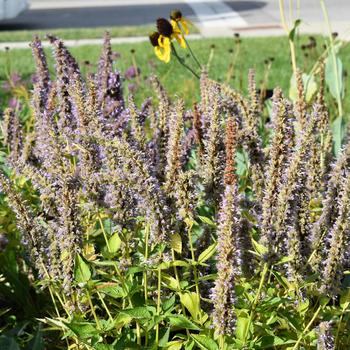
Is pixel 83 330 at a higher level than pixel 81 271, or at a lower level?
lower

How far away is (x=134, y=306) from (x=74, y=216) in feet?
1.03

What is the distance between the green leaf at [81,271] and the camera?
7.22 feet

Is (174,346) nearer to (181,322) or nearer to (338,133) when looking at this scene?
(181,322)

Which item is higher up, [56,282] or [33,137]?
[33,137]

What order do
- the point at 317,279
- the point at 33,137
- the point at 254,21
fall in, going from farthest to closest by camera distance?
the point at 254,21, the point at 33,137, the point at 317,279

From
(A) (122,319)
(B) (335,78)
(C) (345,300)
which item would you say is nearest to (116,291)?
(A) (122,319)

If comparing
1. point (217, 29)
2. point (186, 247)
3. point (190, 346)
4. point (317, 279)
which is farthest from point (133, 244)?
point (217, 29)

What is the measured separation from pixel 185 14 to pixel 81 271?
55.2 ft

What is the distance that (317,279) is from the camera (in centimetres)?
252

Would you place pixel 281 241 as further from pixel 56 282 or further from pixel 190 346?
pixel 56 282

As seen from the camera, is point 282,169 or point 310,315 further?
point 310,315

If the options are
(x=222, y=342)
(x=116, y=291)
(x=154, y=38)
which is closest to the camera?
(x=222, y=342)

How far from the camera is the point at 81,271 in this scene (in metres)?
2.21

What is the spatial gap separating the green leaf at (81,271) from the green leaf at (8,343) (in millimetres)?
254
